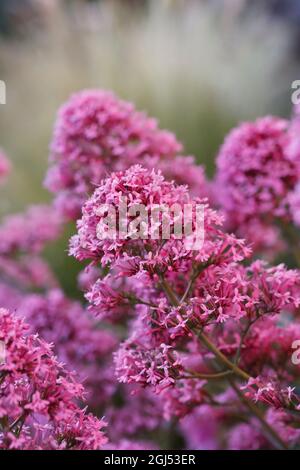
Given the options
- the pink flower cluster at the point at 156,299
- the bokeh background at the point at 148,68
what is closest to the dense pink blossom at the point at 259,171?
the pink flower cluster at the point at 156,299

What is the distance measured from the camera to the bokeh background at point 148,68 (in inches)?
62.6

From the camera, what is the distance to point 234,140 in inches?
39.7

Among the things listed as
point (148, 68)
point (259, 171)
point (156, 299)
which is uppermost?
point (148, 68)

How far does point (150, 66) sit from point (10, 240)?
673mm

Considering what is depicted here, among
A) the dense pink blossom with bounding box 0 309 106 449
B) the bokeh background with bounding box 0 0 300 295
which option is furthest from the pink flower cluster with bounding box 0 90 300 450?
the bokeh background with bounding box 0 0 300 295

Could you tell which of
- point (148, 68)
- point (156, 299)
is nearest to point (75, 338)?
point (156, 299)

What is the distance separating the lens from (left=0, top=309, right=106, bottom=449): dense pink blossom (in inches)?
24.8

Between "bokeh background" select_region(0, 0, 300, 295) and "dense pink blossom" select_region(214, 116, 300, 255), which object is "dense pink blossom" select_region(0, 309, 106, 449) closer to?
"dense pink blossom" select_region(214, 116, 300, 255)

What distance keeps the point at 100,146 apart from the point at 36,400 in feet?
1.50

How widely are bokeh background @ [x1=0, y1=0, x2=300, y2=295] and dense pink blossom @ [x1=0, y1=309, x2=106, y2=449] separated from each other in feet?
2.57

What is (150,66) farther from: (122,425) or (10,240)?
(122,425)

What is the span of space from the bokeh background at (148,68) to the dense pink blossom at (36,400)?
30.9 inches

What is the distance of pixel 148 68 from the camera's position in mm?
1704

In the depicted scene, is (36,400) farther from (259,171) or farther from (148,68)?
(148,68)
